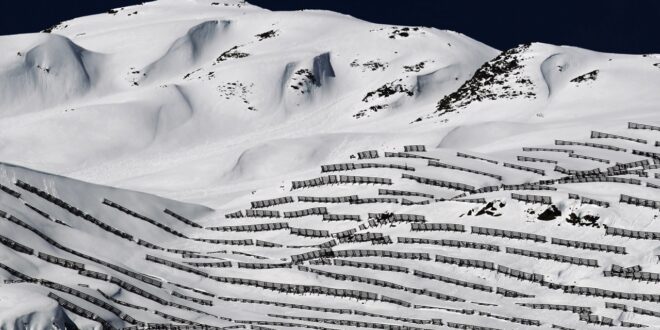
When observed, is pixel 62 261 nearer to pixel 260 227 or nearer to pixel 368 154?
pixel 260 227

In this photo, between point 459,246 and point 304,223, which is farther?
point 304,223

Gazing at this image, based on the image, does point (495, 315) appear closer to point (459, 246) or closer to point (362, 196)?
point (459, 246)

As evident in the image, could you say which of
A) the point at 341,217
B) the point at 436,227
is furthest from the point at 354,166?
the point at 436,227

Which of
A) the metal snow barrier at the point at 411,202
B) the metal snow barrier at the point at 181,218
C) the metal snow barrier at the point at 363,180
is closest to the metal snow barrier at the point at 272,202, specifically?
the metal snow barrier at the point at 363,180

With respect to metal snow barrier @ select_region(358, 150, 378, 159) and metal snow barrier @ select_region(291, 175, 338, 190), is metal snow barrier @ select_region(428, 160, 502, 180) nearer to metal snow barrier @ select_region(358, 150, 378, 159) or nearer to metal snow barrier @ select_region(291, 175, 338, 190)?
metal snow barrier @ select_region(358, 150, 378, 159)

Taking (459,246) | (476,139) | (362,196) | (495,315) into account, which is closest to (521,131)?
(476,139)
